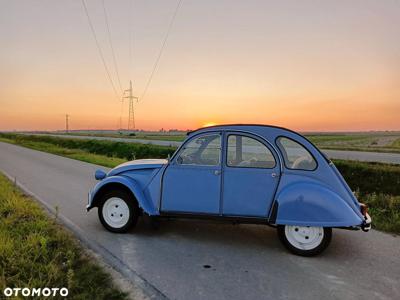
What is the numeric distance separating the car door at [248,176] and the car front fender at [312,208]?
196 mm

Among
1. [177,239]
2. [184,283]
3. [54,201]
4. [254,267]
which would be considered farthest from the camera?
[54,201]

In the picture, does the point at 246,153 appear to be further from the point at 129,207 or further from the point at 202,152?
the point at 129,207

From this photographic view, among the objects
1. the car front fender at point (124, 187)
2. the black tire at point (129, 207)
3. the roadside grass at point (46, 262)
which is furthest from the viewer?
the black tire at point (129, 207)

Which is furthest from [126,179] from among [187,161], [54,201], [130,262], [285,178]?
[54,201]

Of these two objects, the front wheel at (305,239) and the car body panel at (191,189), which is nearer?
the front wheel at (305,239)

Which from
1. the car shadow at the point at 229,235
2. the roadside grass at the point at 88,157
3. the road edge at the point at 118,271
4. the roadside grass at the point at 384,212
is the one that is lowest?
the road edge at the point at 118,271

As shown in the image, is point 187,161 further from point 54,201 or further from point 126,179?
point 54,201

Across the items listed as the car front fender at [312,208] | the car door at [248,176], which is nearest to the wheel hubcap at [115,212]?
the car door at [248,176]

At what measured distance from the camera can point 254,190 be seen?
4.57 meters

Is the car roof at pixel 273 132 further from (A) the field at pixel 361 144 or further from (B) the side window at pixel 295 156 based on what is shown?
(A) the field at pixel 361 144

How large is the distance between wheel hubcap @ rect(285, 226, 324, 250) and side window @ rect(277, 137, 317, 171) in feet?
2.75

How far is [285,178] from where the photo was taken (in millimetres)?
4492

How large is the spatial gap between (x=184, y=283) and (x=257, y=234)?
82.3 inches

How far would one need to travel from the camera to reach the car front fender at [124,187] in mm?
5027
